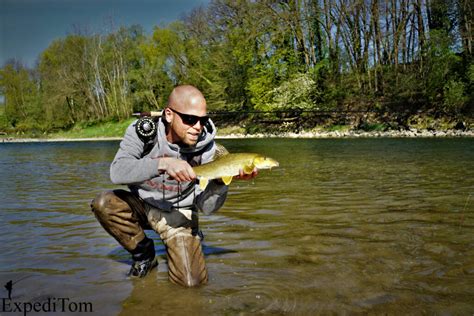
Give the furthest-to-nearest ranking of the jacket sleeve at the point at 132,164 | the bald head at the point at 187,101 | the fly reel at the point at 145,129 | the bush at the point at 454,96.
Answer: the bush at the point at 454,96 < the fly reel at the point at 145,129 < the bald head at the point at 187,101 < the jacket sleeve at the point at 132,164

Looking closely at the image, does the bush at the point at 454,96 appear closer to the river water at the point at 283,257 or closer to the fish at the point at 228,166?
the river water at the point at 283,257

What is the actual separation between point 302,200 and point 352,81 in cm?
3864

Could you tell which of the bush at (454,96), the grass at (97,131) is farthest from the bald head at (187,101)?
the grass at (97,131)

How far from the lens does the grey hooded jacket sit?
403 cm

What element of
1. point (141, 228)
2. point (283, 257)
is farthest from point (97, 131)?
point (283, 257)

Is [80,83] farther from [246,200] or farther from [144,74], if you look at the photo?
[246,200]

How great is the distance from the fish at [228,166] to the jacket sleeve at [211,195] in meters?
0.45

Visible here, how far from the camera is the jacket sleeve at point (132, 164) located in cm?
381

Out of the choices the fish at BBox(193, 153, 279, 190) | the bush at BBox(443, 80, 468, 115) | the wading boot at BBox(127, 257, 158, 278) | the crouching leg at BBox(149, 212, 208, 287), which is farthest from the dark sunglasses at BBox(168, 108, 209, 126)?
the bush at BBox(443, 80, 468, 115)

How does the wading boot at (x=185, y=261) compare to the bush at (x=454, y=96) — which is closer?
the wading boot at (x=185, y=261)

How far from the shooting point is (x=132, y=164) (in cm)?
390

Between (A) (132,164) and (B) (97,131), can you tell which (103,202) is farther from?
(B) (97,131)

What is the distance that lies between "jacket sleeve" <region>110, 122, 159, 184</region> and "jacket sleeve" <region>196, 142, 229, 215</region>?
0.71 metres

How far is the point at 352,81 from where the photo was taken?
144ft
